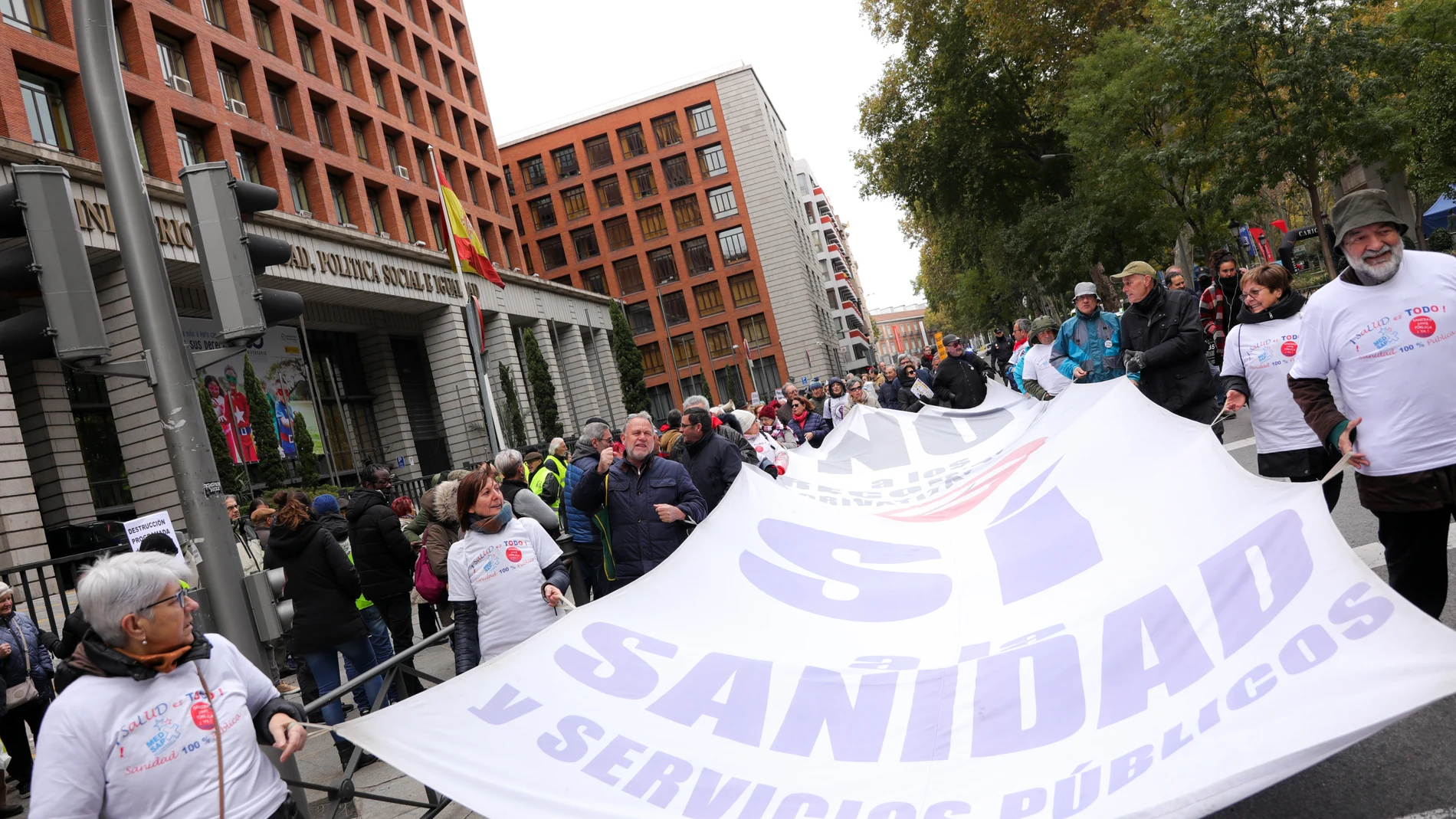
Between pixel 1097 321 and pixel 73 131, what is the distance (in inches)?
830

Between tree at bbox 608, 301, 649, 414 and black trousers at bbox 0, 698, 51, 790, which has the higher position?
tree at bbox 608, 301, 649, 414

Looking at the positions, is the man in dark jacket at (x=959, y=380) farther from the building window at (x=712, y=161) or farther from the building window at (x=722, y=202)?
the building window at (x=712, y=161)

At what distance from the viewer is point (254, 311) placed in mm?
5707

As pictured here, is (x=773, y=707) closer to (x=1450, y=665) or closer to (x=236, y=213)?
(x=1450, y=665)

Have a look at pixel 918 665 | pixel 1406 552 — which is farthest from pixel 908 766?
pixel 1406 552

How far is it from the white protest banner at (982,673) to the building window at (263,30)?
2945 centimetres

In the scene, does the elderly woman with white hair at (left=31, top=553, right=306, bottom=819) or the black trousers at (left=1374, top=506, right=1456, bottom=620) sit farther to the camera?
the black trousers at (left=1374, top=506, right=1456, bottom=620)

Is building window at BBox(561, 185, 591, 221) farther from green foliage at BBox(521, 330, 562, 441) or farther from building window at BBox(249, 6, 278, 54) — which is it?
building window at BBox(249, 6, 278, 54)

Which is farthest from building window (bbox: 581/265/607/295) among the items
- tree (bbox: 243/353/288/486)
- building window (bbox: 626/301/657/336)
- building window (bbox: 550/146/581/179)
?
tree (bbox: 243/353/288/486)

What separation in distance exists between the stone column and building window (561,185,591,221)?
5282 cm

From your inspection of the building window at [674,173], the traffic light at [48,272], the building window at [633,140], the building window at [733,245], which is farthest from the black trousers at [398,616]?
the building window at [633,140]

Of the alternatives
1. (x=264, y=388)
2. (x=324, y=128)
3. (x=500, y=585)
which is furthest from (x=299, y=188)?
(x=500, y=585)

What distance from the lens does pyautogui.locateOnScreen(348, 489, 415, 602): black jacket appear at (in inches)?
331

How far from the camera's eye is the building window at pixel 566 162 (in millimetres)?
72250
